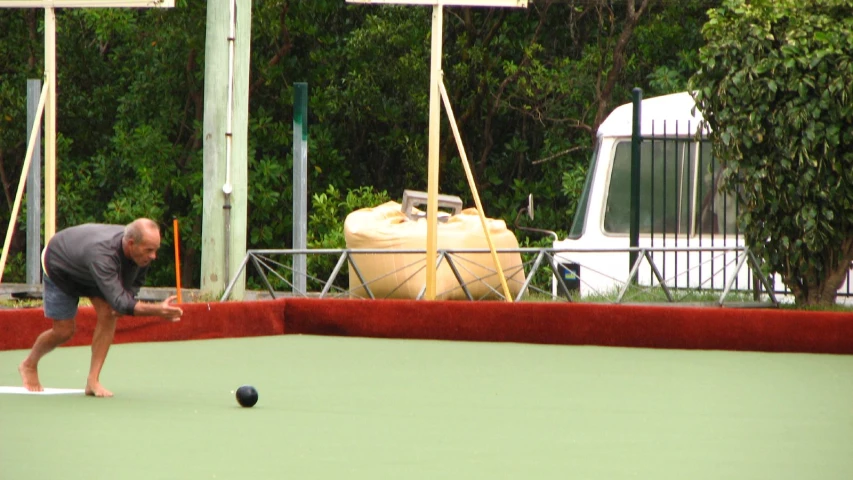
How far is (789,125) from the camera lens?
10836 millimetres

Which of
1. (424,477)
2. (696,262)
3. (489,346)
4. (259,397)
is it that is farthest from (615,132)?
(424,477)

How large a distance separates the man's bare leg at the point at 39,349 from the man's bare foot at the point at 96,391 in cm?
34

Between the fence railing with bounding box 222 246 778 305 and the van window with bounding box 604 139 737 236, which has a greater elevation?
the van window with bounding box 604 139 737 236

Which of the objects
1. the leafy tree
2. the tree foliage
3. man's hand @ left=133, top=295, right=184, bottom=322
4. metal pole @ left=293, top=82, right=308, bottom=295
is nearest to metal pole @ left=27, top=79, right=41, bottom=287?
metal pole @ left=293, top=82, right=308, bottom=295

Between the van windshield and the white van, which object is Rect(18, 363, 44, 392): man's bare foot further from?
the van windshield

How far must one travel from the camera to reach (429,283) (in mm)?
11672

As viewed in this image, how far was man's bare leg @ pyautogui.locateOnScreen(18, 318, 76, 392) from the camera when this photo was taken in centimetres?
788

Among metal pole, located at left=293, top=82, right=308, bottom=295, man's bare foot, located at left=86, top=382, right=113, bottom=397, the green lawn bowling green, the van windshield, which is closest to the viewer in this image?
the green lawn bowling green

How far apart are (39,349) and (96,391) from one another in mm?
493

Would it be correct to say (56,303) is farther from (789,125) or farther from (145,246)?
(789,125)

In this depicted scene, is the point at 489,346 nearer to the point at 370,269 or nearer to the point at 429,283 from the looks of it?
the point at 429,283

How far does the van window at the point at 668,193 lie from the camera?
13477mm

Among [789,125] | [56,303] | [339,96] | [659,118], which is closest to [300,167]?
[659,118]

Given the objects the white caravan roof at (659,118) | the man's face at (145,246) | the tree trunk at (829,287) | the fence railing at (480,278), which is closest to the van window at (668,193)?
the white caravan roof at (659,118)
